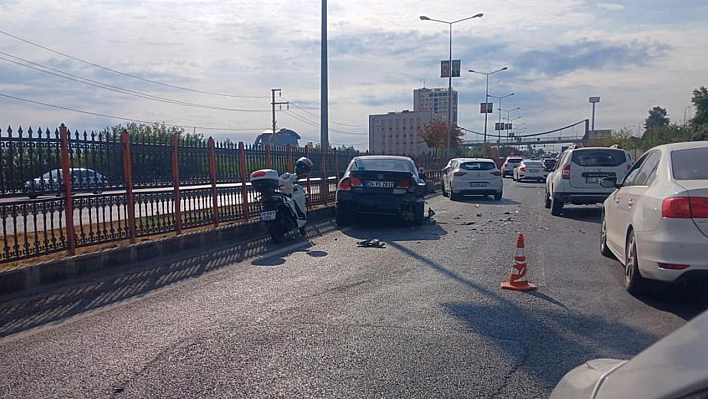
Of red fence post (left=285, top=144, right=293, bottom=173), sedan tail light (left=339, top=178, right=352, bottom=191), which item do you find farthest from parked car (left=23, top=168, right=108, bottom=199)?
red fence post (left=285, top=144, right=293, bottom=173)

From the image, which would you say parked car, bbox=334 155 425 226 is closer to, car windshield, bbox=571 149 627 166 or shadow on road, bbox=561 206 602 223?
car windshield, bbox=571 149 627 166

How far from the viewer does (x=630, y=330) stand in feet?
18.0

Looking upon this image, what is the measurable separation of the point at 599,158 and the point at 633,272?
9347 millimetres

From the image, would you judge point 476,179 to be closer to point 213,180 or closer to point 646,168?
point 213,180

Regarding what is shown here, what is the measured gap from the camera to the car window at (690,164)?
618cm

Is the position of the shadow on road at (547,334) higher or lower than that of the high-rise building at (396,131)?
lower

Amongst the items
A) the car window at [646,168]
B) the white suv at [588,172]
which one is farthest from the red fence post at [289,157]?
the car window at [646,168]

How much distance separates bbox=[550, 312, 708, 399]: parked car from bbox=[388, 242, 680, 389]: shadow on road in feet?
8.19

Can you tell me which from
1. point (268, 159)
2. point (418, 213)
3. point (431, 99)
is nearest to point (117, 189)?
point (268, 159)

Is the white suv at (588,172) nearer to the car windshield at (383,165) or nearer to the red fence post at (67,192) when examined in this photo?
the car windshield at (383,165)

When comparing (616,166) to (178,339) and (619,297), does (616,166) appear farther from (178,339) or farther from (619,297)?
(178,339)

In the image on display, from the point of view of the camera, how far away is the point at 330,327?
565 cm

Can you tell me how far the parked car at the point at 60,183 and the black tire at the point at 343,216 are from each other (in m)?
5.65

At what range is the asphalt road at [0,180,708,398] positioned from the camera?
14.2 feet
